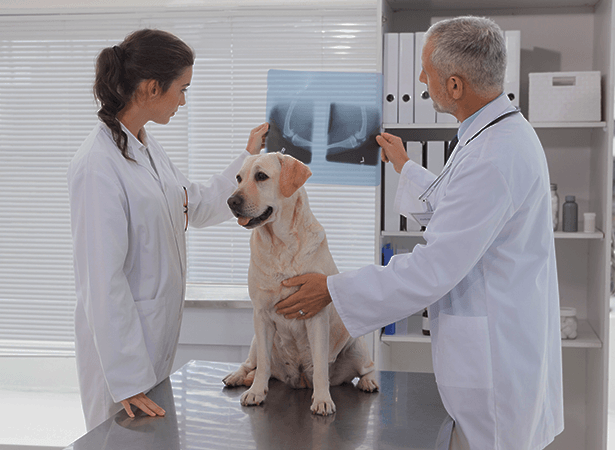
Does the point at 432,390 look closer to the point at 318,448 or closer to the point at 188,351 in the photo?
the point at 318,448

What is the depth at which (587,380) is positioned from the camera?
2.58m

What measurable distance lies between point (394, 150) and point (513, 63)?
79cm

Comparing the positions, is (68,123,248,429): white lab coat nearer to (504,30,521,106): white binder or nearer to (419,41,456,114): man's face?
(419,41,456,114): man's face

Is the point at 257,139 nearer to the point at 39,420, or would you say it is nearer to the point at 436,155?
the point at 436,155

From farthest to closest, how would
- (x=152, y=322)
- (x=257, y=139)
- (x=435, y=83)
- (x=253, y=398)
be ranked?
(x=257, y=139), (x=152, y=322), (x=253, y=398), (x=435, y=83)

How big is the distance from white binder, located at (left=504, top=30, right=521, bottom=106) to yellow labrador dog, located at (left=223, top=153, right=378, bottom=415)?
1.29m

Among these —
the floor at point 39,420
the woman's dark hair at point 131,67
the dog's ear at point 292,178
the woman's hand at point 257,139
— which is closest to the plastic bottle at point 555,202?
the woman's hand at point 257,139

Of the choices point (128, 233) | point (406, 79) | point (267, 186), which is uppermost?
point (406, 79)

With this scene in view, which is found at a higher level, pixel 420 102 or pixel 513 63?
pixel 513 63

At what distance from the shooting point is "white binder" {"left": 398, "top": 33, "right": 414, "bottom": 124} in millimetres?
2271

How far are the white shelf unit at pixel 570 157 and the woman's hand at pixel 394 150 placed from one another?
444mm

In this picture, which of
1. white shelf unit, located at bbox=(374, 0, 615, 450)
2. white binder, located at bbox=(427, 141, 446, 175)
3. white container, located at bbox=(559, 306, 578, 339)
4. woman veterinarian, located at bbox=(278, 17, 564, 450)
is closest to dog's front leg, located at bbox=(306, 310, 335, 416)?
woman veterinarian, located at bbox=(278, 17, 564, 450)

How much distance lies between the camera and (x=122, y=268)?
4.55 feet

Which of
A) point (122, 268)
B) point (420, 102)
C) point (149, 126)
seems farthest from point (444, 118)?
point (149, 126)
